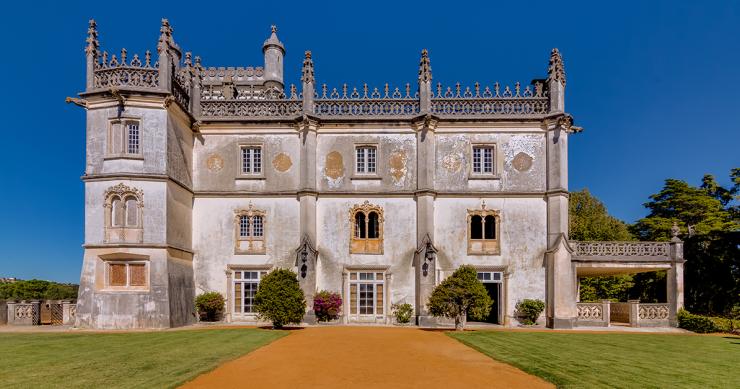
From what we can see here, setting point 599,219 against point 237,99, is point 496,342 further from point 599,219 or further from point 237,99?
point 599,219

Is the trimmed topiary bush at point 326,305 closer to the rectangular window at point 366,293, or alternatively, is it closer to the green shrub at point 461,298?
the rectangular window at point 366,293

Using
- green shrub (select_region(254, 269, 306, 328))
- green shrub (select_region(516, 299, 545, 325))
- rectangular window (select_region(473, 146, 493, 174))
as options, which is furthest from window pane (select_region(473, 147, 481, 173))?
green shrub (select_region(254, 269, 306, 328))

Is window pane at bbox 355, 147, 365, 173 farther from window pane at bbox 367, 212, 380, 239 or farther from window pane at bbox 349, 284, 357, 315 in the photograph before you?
window pane at bbox 349, 284, 357, 315

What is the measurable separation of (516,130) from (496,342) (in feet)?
38.5

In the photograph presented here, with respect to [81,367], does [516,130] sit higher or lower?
higher

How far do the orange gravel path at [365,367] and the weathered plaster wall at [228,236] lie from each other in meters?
7.55

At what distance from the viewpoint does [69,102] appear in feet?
A: 70.7

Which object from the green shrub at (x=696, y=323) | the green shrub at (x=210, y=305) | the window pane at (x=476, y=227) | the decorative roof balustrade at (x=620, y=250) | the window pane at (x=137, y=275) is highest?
the window pane at (x=476, y=227)

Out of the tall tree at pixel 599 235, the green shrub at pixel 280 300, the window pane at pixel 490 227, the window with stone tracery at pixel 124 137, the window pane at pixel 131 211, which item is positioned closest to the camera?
the green shrub at pixel 280 300

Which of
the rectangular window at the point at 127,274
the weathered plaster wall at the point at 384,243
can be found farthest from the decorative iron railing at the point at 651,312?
the rectangular window at the point at 127,274

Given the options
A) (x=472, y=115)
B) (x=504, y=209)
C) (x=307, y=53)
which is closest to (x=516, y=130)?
(x=472, y=115)

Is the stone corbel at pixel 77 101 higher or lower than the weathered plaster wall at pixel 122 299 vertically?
higher

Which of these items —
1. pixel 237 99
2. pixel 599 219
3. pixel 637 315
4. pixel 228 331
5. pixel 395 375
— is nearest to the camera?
pixel 395 375

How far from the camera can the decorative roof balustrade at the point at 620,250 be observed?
23.4 m
